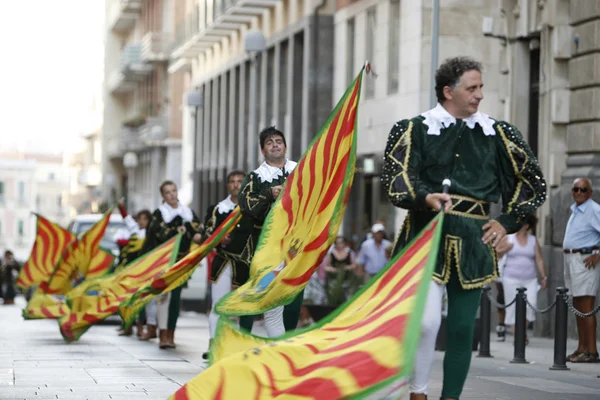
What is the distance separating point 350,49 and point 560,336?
1929cm

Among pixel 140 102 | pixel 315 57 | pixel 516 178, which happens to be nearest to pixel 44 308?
pixel 516 178

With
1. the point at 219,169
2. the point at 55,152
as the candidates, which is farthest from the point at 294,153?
the point at 55,152

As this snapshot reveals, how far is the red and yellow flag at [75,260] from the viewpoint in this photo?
2103 centimetres

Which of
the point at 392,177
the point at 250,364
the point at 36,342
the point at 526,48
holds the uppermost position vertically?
the point at 526,48

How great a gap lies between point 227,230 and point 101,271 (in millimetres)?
9743

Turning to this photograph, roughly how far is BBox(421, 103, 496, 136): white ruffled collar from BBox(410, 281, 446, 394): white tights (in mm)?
847

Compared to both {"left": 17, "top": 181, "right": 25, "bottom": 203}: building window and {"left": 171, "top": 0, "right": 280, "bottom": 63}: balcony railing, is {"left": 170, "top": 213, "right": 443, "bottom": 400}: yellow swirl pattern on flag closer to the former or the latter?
{"left": 171, "top": 0, "right": 280, "bottom": 63}: balcony railing

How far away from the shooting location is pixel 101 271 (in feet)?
70.9

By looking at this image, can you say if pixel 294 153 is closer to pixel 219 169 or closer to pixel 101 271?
pixel 219 169

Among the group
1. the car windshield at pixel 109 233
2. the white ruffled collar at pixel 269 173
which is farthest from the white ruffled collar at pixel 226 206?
the car windshield at pixel 109 233

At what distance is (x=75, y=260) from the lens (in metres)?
21.3

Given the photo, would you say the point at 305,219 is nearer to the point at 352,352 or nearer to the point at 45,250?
the point at 352,352

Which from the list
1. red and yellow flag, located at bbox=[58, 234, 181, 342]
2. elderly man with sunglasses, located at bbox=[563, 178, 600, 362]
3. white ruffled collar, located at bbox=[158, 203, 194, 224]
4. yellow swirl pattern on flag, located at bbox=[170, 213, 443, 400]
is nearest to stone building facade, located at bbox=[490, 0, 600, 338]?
elderly man with sunglasses, located at bbox=[563, 178, 600, 362]

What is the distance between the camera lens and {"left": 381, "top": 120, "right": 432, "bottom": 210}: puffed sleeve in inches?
308
